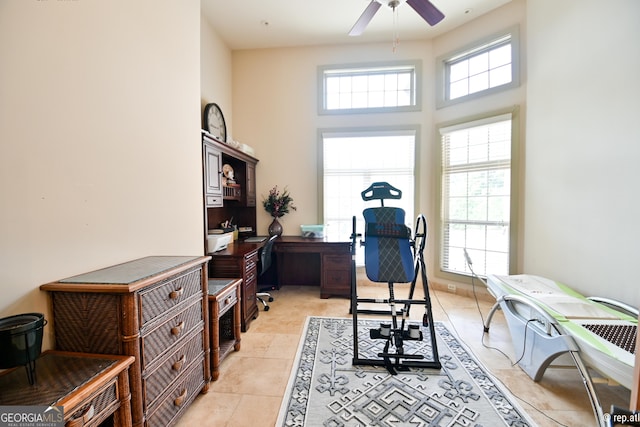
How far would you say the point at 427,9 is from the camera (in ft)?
7.88

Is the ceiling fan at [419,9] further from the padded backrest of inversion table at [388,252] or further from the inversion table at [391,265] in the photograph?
the padded backrest of inversion table at [388,252]

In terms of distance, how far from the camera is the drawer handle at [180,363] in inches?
56.6

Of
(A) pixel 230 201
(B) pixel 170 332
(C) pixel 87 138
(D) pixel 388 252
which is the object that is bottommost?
(B) pixel 170 332

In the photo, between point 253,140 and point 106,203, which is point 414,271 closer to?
point 106,203

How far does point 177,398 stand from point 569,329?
259cm

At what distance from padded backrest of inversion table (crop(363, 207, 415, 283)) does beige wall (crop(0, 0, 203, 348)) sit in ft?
5.68

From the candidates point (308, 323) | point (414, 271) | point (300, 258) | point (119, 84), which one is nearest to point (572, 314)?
point (414, 271)

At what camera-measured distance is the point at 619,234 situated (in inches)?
80.6

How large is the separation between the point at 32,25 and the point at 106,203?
0.86 meters

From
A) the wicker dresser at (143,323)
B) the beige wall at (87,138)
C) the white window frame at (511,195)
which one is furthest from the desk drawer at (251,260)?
the white window frame at (511,195)

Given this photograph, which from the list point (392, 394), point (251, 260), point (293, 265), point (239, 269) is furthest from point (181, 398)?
point (293, 265)

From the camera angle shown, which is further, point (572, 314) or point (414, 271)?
point (414, 271)

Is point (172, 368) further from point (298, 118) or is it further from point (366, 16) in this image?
point (298, 118)

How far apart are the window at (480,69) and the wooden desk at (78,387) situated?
4.54m
